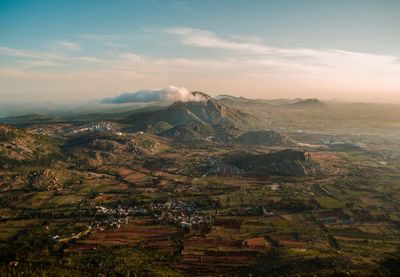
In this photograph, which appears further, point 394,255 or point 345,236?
point 345,236

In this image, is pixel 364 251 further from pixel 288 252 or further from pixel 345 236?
pixel 288 252

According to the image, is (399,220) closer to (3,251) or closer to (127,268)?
(127,268)

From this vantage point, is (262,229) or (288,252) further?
(262,229)

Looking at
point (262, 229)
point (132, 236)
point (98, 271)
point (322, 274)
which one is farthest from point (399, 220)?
point (98, 271)

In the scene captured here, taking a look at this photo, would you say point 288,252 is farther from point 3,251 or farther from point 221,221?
point 3,251

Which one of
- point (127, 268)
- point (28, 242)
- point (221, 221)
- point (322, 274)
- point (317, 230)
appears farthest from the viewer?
point (221, 221)

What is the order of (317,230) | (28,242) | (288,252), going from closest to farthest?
(288,252), (28,242), (317,230)

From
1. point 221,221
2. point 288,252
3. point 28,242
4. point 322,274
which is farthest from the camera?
point 221,221

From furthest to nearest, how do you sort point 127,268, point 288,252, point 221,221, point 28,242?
point 221,221 → point 28,242 → point 288,252 → point 127,268

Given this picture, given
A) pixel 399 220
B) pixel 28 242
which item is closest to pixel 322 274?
pixel 399 220
